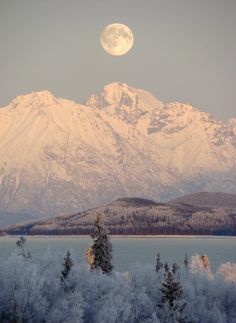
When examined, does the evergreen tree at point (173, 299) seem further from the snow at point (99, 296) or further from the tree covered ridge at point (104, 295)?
the snow at point (99, 296)

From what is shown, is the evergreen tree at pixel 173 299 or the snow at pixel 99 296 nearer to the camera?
the snow at pixel 99 296

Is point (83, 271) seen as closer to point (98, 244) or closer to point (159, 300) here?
point (98, 244)

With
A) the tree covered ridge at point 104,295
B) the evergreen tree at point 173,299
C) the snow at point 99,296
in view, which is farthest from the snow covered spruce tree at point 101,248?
the evergreen tree at point 173,299

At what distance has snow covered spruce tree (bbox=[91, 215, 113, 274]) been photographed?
11550cm

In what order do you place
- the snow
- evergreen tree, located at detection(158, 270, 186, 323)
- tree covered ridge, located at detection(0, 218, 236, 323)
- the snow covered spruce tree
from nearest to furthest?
the snow
tree covered ridge, located at detection(0, 218, 236, 323)
evergreen tree, located at detection(158, 270, 186, 323)
the snow covered spruce tree

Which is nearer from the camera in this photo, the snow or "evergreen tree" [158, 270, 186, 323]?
the snow

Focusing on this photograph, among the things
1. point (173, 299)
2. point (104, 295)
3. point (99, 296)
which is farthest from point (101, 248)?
point (173, 299)

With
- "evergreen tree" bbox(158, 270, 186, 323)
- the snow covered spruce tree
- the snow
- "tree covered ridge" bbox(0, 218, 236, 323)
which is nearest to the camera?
the snow

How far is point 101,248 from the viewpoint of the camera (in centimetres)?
11625

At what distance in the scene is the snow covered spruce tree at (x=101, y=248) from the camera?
379 feet

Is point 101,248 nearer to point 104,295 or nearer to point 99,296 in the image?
point 99,296

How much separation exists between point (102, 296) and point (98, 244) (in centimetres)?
1220

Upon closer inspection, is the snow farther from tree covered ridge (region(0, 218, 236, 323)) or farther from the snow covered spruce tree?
the snow covered spruce tree

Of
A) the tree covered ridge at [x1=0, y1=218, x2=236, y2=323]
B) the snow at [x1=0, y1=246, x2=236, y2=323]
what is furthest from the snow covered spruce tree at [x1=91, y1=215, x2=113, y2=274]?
the snow at [x1=0, y1=246, x2=236, y2=323]
